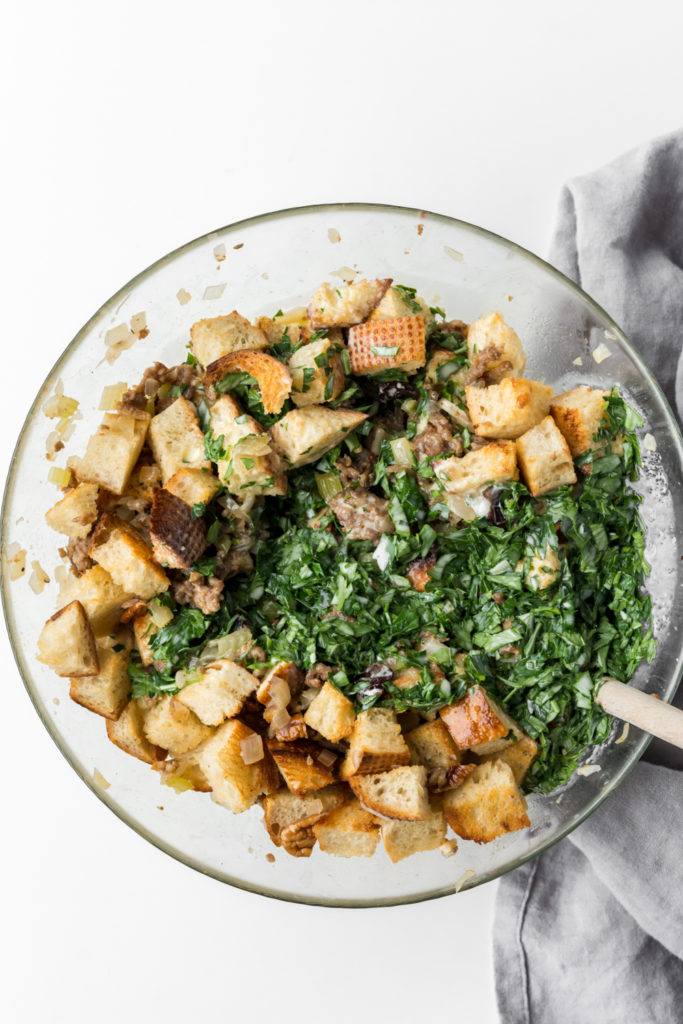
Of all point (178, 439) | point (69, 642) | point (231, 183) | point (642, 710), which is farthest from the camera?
point (231, 183)

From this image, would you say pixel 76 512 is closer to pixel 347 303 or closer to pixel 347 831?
pixel 347 303

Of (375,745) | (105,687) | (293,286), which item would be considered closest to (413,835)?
(375,745)

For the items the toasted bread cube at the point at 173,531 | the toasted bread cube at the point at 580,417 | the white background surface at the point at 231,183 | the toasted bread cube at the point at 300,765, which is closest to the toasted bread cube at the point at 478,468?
the toasted bread cube at the point at 580,417

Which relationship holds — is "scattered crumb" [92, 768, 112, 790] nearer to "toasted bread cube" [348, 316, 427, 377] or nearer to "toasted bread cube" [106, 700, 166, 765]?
"toasted bread cube" [106, 700, 166, 765]

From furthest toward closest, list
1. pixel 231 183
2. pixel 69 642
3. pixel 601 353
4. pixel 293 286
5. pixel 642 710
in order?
1. pixel 231 183
2. pixel 293 286
3. pixel 601 353
4. pixel 69 642
5. pixel 642 710

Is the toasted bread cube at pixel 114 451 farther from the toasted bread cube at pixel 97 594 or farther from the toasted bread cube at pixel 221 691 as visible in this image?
the toasted bread cube at pixel 221 691

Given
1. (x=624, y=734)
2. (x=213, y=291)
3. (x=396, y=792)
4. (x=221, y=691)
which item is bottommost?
(x=624, y=734)

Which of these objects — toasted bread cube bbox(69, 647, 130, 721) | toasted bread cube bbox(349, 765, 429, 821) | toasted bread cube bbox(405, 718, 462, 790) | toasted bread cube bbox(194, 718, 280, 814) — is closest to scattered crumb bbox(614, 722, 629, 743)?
toasted bread cube bbox(405, 718, 462, 790)
